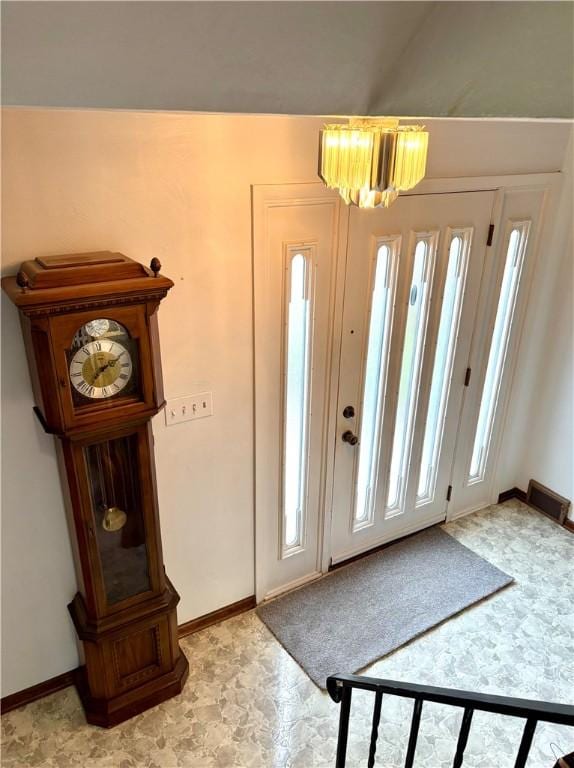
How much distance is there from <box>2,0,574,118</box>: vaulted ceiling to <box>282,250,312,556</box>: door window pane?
179 cm

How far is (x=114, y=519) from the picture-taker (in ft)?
6.51

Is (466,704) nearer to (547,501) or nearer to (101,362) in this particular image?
(101,362)

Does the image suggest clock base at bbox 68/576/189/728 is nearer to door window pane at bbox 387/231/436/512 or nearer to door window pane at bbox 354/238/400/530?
door window pane at bbox 354/238/400/530

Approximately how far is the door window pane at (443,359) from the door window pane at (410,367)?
0.45 ft

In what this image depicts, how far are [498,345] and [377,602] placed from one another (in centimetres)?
153

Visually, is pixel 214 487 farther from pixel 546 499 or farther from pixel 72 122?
pixel 546 499

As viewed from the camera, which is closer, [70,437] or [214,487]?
[70,437]

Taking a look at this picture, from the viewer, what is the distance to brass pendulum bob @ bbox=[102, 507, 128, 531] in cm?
196

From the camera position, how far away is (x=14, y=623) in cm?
211

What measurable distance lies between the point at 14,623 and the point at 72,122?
1.78 metres

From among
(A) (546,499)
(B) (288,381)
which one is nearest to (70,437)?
(B) (288,381)

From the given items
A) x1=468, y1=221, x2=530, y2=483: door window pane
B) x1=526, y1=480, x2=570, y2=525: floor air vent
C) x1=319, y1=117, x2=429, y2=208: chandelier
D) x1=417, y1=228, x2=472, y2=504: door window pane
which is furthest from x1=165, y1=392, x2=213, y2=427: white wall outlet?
x1=526, y1=480, x2=570, y2=525: floor air vent

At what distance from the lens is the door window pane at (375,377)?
98.3 inches

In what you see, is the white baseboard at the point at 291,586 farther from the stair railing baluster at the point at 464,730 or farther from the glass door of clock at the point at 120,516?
the stair railing baluster at the point at 464,730
